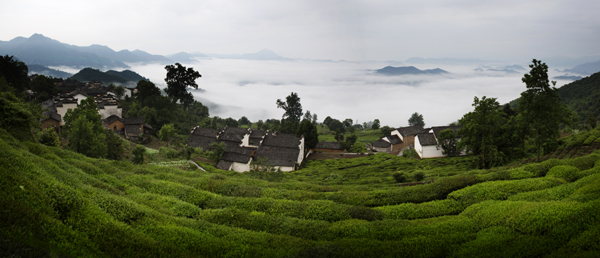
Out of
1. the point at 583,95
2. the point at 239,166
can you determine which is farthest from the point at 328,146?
the point at 583,95

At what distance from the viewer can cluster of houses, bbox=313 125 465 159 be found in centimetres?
4503

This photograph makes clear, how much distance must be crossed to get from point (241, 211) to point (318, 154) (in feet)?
156

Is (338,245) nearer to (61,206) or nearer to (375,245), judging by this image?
(375,245)

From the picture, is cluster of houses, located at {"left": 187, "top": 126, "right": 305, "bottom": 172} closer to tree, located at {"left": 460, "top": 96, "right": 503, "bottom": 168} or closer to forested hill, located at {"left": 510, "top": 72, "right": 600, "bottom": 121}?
tree, located at {"left": 460, "top": 96, "right": 503, "bottom": 168}

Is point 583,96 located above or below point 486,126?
above

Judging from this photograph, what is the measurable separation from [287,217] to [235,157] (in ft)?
95.0

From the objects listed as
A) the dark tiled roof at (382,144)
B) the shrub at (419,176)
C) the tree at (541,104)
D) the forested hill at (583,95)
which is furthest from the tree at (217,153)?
the forested hill at (583,95)

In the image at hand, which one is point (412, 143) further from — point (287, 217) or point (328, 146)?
point (287, 217)

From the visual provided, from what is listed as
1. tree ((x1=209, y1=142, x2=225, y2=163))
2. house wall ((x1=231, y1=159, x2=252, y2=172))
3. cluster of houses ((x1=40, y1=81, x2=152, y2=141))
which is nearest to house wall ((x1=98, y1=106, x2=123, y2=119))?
cluster of houses ((x1=40, y1=81, x2=152, y2=141))

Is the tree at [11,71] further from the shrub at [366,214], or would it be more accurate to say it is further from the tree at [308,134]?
the shrub at [366,214]

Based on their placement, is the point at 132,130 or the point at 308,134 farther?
the point at 308,134

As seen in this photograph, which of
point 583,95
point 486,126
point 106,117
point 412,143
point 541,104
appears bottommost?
point 412,143

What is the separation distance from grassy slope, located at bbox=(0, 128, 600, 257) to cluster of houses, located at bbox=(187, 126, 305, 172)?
23.6 meters

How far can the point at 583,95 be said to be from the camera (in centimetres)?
7775
